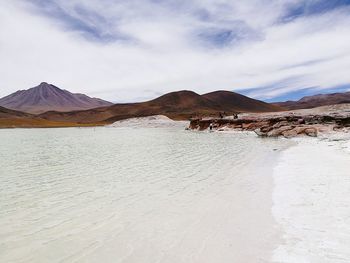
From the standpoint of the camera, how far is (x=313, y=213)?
638cm

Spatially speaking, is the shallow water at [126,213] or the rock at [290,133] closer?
the shallow water at [126,213]

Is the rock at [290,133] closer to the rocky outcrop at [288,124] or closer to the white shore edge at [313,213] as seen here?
the rocky outcrop at [288,124]

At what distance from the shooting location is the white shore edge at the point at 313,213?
4.58 m

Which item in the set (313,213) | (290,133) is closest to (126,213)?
(313,213)

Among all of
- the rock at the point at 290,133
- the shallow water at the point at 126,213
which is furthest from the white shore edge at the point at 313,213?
the rock at the point at 290,133

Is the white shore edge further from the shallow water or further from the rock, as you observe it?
the rock

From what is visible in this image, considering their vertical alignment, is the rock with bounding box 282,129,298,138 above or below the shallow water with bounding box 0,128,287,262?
below

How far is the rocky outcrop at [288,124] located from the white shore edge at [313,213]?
747 inches

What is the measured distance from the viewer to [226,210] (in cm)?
706

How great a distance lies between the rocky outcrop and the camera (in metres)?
29.2

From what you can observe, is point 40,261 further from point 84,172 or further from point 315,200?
point 84,172

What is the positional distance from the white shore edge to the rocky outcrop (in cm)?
1897

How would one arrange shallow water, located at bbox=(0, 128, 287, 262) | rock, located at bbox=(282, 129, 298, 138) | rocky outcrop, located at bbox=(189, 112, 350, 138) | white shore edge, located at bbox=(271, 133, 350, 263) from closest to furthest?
white shore edge, located at bbox=(271, 133, 350, 263) → shallow water, located at bbox=(0, 128, 287, 262) → rocky outcrop, located at bbox=(189, 112, 350, 138) → rock, located at bbox=(282, 129, 298, 138)

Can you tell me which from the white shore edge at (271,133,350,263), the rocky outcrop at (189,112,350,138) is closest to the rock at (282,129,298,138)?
the rocky outcrop at (189,112,350,138)
